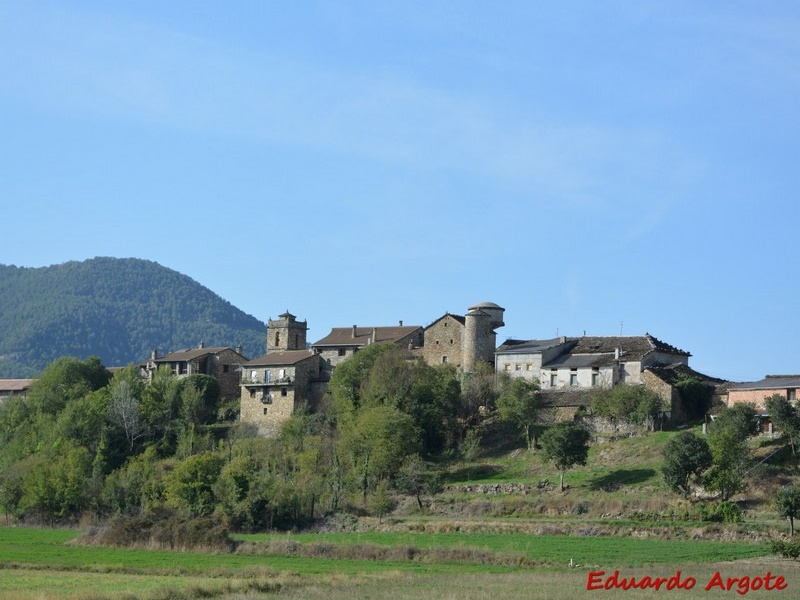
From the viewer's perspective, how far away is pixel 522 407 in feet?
240

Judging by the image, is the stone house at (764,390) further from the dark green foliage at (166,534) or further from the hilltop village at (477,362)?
the dark green foliage at (166,534)

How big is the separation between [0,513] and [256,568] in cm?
4030

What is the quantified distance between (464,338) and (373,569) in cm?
4260

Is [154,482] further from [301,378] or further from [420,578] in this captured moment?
[420,578]

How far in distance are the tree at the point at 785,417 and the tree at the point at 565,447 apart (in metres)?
9.65

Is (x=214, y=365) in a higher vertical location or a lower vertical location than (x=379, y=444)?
higher

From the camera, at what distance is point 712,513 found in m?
54.7

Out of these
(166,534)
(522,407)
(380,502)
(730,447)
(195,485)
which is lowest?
(166,534)

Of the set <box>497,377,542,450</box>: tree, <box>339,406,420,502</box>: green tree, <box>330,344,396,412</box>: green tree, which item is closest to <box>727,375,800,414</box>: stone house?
<box>497,377,542,450</box>: tree

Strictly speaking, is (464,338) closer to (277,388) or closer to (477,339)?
(477,339)

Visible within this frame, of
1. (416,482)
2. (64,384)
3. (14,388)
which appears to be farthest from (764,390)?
(14,388)

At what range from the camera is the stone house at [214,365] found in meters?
93.7

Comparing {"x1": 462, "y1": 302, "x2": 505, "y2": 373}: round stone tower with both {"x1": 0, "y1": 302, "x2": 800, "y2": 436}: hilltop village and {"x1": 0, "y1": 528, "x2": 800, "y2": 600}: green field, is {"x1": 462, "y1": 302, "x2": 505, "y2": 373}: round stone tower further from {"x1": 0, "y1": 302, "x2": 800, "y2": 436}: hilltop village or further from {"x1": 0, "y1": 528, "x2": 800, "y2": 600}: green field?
{"x1": 0, "y1": 528, "x2": 800, "y2": 600}: green field

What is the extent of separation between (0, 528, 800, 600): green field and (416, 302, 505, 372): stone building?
3010cm
